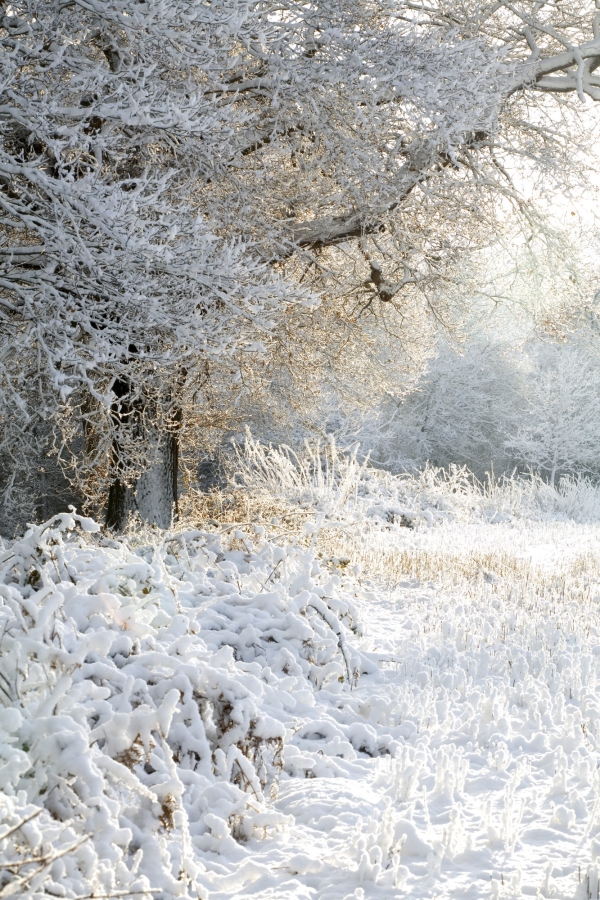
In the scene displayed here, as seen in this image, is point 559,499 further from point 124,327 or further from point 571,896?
point 571,896

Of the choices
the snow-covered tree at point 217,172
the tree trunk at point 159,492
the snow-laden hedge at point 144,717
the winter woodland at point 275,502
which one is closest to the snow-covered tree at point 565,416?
the winter woodland at point 275,502

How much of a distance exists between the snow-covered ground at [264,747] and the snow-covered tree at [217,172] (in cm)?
185

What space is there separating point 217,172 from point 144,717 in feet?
17.1

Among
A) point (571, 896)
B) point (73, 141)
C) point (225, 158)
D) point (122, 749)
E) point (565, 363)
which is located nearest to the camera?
point (571, 896)

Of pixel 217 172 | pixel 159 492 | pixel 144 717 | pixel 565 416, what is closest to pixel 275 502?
pixel 159 492

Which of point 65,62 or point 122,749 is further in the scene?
point 65,62

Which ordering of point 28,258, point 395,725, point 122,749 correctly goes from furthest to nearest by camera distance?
1. point 28,258
2. point 395,725
3. point 122,749

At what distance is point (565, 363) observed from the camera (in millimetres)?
23922

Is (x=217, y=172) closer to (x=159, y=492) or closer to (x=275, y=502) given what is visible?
(x=159, y=492)

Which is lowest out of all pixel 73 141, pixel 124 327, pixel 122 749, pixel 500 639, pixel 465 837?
pixel 500 639

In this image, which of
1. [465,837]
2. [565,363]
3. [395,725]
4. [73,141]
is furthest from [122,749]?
[565,363]

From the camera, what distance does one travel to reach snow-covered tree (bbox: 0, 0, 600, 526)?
520 centimetres

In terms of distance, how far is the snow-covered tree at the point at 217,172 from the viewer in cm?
520

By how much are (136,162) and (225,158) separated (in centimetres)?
118
